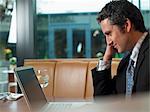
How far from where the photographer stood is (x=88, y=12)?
137 inches

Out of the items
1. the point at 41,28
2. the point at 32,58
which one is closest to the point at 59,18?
the point at 41,28

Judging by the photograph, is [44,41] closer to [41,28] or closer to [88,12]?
[41,28]

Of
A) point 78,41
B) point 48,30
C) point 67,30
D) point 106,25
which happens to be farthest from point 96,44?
point 106,25

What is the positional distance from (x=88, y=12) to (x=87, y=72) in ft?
2.74

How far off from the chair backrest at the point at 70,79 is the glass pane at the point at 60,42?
411 millimetres

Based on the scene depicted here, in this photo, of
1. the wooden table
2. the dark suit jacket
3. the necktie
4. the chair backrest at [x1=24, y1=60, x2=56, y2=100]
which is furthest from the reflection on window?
the necktie

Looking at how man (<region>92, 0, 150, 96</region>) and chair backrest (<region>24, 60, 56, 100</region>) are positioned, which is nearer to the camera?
man (<region>92, 0, 150, 96</region>)

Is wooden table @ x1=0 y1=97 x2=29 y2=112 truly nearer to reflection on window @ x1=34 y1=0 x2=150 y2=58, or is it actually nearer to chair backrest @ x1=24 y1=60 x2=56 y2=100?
chair backrest @ x1=24 y1=60 x2=56 y2=100

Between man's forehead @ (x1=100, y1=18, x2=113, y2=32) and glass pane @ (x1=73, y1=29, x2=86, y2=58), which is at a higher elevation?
man's forehead @ (x1=100, y1=18, x2=113, y2=32)

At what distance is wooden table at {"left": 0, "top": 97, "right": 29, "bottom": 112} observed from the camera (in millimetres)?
1399

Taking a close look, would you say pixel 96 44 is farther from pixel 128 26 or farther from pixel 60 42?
pixel 128 26

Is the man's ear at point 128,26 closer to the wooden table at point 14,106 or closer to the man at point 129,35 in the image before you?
the man at point 129,35

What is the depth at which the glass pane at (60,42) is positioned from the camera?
3506 millimetres

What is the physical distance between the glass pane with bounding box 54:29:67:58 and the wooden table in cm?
183
